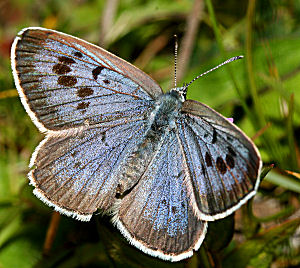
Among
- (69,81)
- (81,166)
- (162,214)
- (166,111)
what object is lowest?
(162,214)

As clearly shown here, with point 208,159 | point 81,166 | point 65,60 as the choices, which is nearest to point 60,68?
point 65,60

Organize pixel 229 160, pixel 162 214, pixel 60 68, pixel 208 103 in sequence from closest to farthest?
pixel 229 160 < pixel 162 214 < pixel 60 68 < pixel 208 103

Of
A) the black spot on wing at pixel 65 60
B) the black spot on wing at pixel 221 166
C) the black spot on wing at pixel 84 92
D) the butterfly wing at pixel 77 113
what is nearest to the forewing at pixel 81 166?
the butterfly wing at pixel 77 113

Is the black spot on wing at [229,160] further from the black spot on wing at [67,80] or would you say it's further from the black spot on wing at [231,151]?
the black spot on wing at [67,80]

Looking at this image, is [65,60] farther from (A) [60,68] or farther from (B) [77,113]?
(B) [77,113]

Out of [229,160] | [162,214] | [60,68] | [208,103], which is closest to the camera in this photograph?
[229,160]
